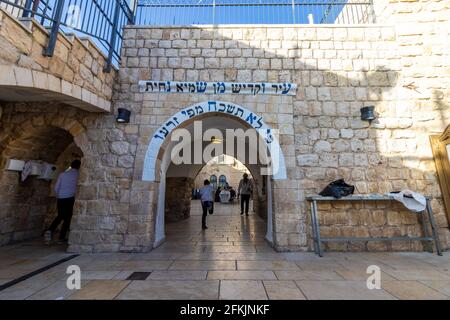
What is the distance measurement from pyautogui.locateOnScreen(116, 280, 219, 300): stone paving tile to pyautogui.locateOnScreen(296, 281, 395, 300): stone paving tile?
1.01 meters

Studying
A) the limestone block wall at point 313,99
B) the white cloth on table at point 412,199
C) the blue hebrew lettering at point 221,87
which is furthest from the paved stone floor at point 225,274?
the blue hebrew lettering at point 221,87

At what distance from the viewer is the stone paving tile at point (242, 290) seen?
214 centimetres

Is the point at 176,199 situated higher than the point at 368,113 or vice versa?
the point at 368,113

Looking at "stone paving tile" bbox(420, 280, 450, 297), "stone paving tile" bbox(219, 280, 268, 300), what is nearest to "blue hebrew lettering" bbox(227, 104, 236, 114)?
"stone paving tile" bbox(219, 280, 268, 300)

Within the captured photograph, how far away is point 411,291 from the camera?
2.24 m

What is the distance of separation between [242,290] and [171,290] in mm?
774

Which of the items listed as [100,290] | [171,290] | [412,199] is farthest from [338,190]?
[100,290]

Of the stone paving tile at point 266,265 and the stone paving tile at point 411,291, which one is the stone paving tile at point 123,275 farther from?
the stone paving tile at point 411,291

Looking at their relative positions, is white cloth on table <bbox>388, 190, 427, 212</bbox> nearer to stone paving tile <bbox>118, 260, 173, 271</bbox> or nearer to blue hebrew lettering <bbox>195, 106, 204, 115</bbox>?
blue hebrew lettering <bbox>195, 106, 204, 115</bbox>

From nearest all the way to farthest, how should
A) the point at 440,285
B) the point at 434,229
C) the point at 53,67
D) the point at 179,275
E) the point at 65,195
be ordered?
the point at 440,285 → the point at 179,275 → the point at 53,67 → the point at 434,229 → the point at 65,195

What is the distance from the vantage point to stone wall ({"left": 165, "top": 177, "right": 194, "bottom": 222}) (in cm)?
745

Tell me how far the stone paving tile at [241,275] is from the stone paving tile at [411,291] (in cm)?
125

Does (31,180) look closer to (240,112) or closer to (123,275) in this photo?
(123,275)
